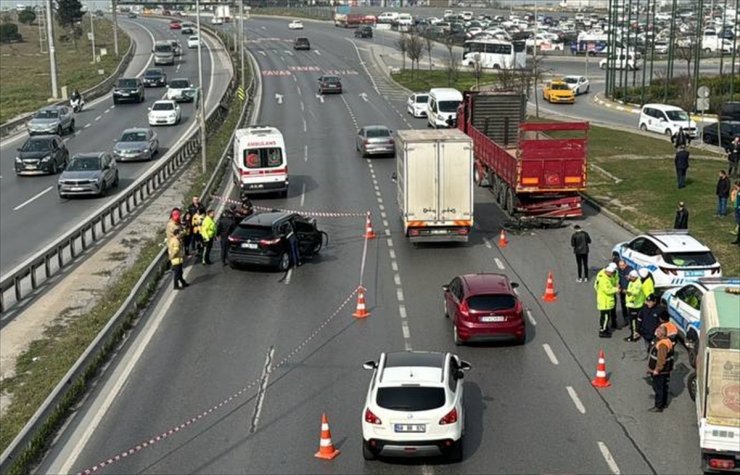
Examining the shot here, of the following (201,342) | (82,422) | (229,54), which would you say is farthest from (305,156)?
(229,54)

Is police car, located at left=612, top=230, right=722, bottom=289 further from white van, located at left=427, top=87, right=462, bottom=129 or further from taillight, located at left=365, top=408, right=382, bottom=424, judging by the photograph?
white van, located at left=427, top=87, right=462, bottom=129

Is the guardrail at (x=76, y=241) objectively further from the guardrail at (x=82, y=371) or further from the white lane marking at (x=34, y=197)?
the white lane marking at (x=34, y=197)

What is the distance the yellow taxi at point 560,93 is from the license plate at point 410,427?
2433 inches

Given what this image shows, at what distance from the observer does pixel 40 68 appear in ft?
380

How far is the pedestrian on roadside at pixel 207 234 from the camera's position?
28719 mm

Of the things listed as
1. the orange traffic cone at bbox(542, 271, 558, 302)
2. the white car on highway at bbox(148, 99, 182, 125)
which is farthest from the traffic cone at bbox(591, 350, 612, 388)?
the white car on highway at bbox(148, 99, 182, 125)

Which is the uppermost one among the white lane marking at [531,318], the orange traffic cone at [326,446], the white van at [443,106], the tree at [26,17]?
the tree at [26,17]

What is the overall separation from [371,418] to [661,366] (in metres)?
5.37

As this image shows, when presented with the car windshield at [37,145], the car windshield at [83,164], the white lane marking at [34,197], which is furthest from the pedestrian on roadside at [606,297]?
the car windshield at [37,145]

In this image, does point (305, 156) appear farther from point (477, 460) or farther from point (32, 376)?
point (477, 460)

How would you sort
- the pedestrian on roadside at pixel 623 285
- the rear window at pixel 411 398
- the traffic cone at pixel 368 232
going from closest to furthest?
the rear window at pixel 411 398 < the pedestrian on roadside at pixel 623 285 < the traffic cone at pixel 368 232

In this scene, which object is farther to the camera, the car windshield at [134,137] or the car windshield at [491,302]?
the car windshield at [134,137]

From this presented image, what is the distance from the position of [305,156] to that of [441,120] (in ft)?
30.8

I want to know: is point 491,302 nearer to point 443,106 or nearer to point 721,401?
point 721,401
